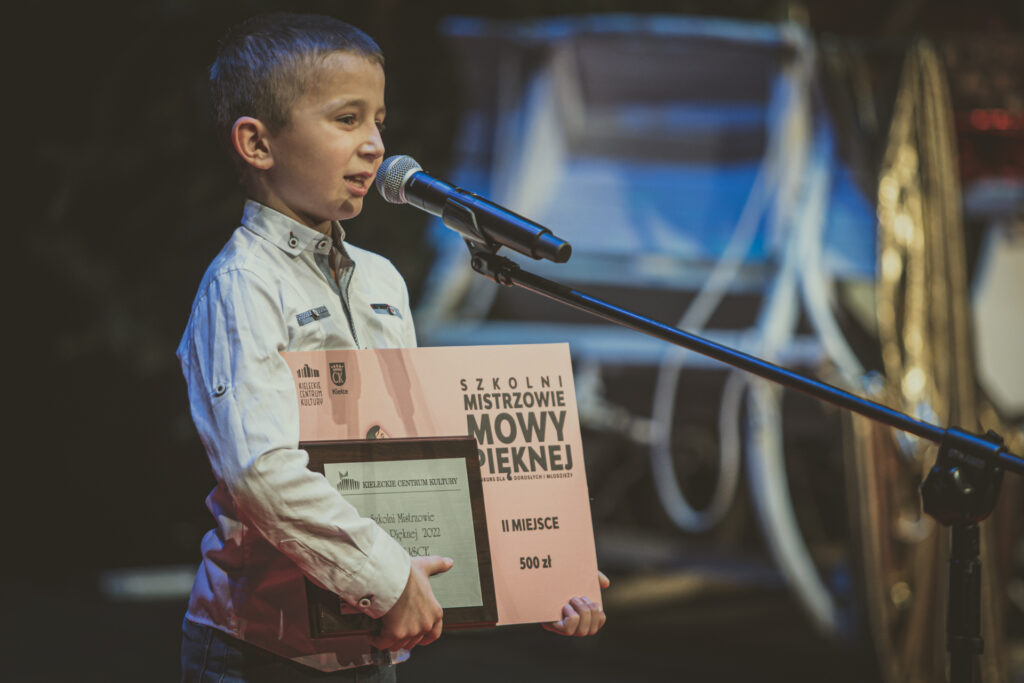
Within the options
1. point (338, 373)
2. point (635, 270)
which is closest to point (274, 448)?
point (338, 373)

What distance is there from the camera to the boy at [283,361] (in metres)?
1.03

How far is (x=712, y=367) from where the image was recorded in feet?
13.4

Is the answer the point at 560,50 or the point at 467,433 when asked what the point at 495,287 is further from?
the point at 467,433

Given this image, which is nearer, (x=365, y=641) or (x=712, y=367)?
(x=365, y=641)

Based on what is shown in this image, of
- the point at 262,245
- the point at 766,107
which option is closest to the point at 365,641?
the point at 262,245

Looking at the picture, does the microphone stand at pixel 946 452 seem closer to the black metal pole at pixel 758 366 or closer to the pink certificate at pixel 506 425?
the black metal pole at pixel 758 366

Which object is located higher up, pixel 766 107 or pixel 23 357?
pixel 766 107

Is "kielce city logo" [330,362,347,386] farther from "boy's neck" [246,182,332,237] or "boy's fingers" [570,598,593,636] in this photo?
"boy's fingers" [570,598,593,636]

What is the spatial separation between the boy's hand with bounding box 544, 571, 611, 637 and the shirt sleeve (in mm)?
234

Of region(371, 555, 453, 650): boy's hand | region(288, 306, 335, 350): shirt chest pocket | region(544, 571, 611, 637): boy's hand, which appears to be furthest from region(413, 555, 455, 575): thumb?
region(288, 306, 335, 350): shirt chest pocket

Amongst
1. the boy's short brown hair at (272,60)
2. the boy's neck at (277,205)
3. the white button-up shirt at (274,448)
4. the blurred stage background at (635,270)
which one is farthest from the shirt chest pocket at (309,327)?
the blurred stage background at (635,270)

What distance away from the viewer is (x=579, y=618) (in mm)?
1187

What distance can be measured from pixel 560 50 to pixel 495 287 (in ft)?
2.96

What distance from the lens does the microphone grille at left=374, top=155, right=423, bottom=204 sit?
3.99 feet
